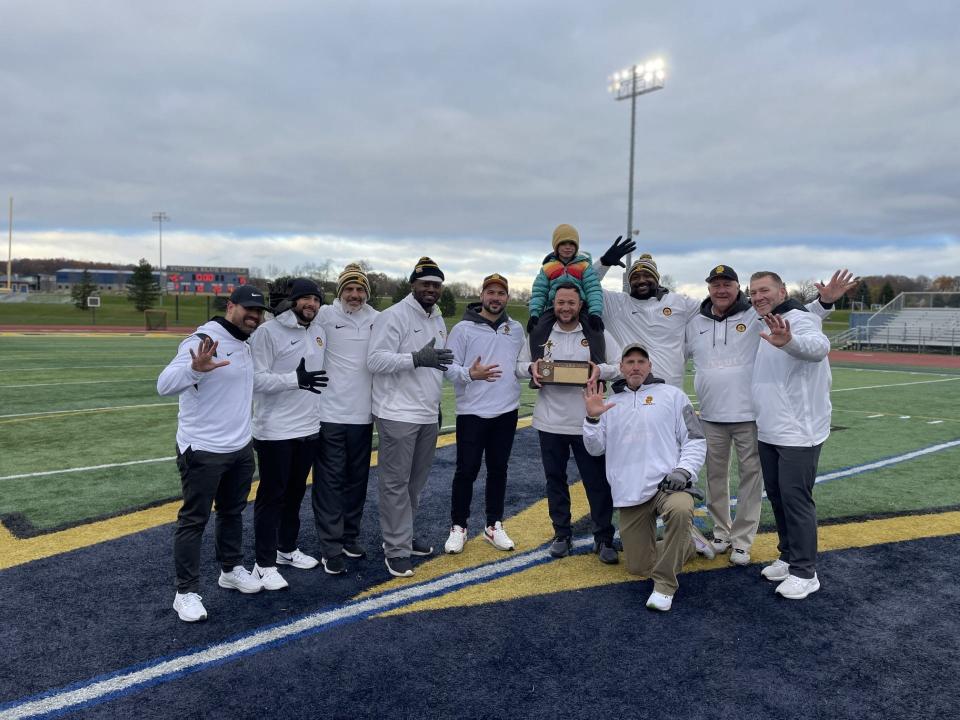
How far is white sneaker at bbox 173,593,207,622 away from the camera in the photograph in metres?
3.54

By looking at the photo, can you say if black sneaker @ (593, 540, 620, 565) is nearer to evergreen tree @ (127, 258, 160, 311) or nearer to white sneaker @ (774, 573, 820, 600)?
white sneaker @ (774, 573, 820, 600)

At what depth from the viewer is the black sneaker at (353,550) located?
14.8ft

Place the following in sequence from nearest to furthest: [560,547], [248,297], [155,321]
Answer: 1. [248,297]
2. [560,547]
3. [155,321]

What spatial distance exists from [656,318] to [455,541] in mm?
2293

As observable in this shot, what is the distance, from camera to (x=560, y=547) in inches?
179

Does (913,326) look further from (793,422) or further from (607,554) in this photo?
(607,554)

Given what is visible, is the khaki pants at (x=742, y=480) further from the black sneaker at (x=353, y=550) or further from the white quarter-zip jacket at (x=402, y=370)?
the black sneaker at (x=353, y=550)

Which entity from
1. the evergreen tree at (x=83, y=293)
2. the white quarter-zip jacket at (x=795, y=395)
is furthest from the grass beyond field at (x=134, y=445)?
the evergreen tree at (x=83, y=293)

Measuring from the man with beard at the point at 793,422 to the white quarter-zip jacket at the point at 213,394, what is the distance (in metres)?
3.24

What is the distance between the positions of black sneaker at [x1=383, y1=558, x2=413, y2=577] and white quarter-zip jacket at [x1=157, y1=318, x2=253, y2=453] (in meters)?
1.32

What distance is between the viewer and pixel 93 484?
6270 millimetres

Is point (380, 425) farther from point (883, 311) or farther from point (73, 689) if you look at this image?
point (883, 311)

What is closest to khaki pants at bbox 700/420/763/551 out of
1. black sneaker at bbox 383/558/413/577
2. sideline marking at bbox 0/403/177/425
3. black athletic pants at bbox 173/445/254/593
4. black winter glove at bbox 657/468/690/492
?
black winter glove at bbox 657/468/690/492

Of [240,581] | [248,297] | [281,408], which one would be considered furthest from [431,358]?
[240,581]
